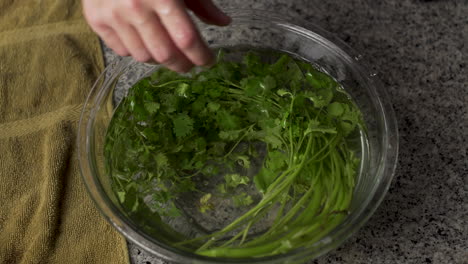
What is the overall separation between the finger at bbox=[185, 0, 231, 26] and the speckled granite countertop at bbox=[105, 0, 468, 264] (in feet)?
1.54

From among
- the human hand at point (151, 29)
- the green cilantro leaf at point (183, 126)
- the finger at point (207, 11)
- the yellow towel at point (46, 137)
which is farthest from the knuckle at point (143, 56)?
the yellow towel at point (46, 137)

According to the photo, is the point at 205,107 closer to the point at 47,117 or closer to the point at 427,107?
the point at 47,117

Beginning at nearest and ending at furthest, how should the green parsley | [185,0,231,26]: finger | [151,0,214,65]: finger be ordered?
[151,0,214,65]: finger
[185,0,231,26]: finger
the green parsley

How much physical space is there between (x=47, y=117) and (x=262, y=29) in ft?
1.79

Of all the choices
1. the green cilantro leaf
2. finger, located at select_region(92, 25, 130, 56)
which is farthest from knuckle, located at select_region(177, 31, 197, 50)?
the green cilantro leaf

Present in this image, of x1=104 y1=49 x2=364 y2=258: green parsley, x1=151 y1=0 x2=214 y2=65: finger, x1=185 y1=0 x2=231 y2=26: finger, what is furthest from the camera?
x1=104 y1=49 x2=364 y2=258: green parsley

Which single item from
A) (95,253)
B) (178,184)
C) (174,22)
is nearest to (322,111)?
(178,184)

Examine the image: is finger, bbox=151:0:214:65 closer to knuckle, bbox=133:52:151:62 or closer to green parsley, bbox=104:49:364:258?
knuckle, bbox=133:52:151:62

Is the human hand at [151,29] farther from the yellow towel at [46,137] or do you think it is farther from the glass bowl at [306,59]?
the yellow towel at [46,137]

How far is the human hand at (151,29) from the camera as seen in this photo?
761mm

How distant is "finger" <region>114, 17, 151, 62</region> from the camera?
794mm

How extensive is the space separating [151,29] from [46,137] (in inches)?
22.1

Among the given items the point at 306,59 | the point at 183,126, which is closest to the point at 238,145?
the point at 183,126

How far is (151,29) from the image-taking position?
771mm
